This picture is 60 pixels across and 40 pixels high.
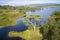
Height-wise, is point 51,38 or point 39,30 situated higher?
point 39,30

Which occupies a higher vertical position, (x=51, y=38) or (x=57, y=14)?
(x=57, y=14)

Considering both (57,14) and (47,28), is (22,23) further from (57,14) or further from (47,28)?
(57,14)

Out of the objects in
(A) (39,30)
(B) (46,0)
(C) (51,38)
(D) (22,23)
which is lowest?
(C) (51,38)

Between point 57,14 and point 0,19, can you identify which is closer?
point 0,19

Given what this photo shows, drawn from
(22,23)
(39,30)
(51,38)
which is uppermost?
(22,23)

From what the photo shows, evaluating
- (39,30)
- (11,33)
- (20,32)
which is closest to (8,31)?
(11,33)

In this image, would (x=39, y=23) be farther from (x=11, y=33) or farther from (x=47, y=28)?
(x=11, y=33)

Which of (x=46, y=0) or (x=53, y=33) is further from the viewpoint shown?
(x=46, y=0)

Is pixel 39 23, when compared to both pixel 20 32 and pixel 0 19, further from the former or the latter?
pixel 0 19

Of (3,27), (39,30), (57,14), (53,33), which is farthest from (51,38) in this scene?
(3,27)
